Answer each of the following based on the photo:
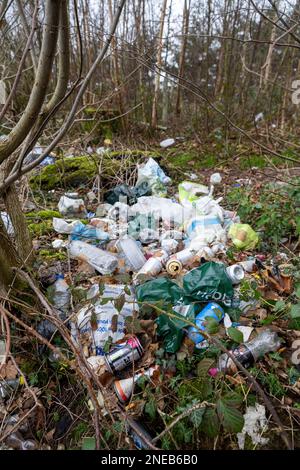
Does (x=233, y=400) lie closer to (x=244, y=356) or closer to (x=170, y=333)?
(x=244, y=356)

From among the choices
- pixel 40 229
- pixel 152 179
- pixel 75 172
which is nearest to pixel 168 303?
pixel 40 229

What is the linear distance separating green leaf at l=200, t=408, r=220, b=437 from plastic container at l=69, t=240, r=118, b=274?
45.5 inches

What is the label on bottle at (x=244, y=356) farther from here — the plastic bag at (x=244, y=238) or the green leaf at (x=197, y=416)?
the plastic bag at (x=244, y=238)

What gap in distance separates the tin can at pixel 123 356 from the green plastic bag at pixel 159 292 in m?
0.26

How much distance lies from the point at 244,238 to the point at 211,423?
1.50m

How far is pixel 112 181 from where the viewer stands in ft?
12.1

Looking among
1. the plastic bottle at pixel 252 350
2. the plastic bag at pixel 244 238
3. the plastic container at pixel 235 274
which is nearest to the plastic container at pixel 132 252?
the plastic container at pixel 235 274

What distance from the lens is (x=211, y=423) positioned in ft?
3.98

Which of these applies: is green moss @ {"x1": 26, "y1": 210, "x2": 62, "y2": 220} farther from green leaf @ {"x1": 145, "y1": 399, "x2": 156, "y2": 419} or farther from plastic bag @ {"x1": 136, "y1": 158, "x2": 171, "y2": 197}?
green leaf @ {"x1": 145, "y1": 399, "x2": 156, "y2": 419}

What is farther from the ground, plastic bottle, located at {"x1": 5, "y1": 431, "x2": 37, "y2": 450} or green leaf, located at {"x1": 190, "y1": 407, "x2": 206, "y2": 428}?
green leaf, located at {"x1": 190, "y1": 407, "x2": 206, "y2": 428}

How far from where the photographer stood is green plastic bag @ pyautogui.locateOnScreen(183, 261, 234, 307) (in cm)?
173

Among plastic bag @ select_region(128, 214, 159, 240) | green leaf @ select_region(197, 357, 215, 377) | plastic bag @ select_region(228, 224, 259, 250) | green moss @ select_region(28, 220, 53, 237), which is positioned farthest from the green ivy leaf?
green moss @ select_region(28, 220, 53, 237)
